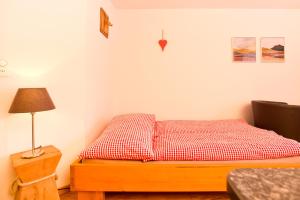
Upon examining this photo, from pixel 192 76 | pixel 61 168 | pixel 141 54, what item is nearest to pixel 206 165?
pixel 61 168

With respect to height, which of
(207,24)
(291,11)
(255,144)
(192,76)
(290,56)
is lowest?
(255,144)

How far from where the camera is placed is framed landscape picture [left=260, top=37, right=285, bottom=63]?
10.4 feet

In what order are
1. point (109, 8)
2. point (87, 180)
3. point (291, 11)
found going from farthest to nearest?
point (291, 11)
point (109, 8)
point (87, 180)

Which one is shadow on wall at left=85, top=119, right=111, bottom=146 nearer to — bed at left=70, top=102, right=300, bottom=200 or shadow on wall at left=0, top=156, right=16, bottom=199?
bed at left=70, top=102, right=300, bottom=200

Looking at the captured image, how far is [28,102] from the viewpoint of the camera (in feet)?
4.47

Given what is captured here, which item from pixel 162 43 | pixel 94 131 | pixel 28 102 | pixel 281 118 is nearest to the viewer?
pixel 28 102

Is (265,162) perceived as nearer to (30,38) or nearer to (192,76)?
(192,76)

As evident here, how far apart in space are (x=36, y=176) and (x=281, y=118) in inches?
101

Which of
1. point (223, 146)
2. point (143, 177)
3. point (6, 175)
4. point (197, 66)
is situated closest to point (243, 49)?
point (197, 66)

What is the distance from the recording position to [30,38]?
64.3 inches

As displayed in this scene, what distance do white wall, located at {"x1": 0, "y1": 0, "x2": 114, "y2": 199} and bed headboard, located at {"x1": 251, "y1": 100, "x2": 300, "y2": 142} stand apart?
7.12 feet

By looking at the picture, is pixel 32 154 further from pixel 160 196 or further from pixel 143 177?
pixel 160 196

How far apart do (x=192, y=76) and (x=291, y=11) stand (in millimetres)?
1840

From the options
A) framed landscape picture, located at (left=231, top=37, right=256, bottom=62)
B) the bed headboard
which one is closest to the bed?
the bed headboard
